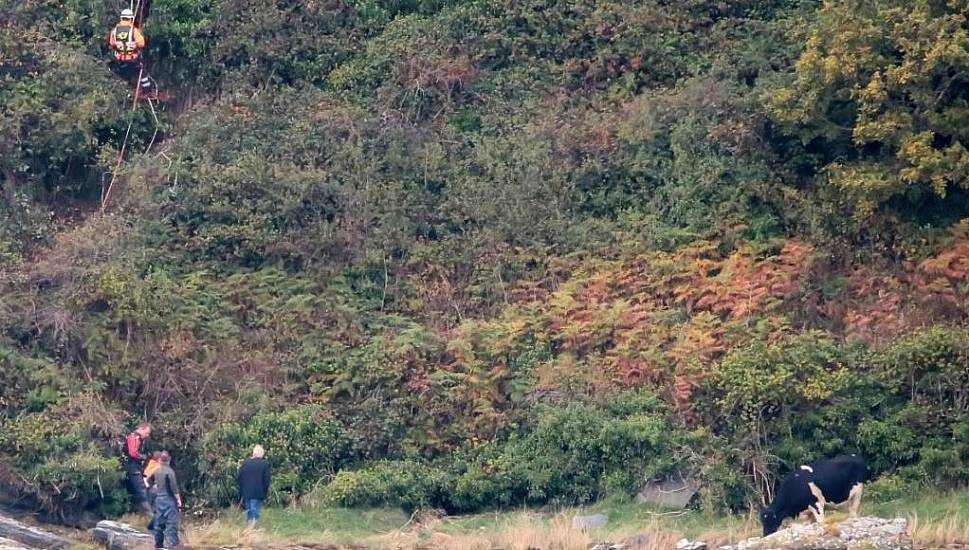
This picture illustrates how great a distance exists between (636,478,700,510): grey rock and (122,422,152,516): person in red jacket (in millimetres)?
7200

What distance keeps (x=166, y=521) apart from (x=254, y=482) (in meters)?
1.58

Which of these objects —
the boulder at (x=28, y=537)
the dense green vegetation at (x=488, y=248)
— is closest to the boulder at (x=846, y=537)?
the dense green vegetation at (x=488, y=248)

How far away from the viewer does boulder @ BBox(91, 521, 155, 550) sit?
19.9 metres

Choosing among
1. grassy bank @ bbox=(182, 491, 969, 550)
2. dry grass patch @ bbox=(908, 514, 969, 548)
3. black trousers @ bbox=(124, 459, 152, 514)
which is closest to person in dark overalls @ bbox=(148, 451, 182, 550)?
grassy bank @ bbox=(182, 491, 969, 550)

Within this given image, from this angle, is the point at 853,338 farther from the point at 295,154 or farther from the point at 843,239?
the point at 295,154

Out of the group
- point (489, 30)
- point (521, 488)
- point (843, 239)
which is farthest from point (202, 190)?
point (843, 239)

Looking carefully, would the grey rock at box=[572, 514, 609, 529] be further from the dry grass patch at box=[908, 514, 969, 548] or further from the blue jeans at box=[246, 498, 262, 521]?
the blue jeans at box=[246, 498, 262, 521]

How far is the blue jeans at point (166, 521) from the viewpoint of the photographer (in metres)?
19.5

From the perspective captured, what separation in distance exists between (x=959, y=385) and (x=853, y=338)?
1.82m

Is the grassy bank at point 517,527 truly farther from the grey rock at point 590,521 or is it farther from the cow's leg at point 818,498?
the cow's leg at point 818,498

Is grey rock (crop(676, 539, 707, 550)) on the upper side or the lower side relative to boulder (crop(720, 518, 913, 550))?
lower

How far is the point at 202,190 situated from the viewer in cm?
2612

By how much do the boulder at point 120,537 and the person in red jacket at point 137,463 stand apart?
1130 mm

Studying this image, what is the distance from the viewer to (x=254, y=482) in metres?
A: 20.7
